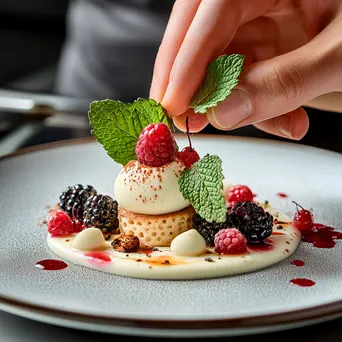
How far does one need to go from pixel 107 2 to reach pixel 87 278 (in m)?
2.32

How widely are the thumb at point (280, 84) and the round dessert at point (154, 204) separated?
18 cm

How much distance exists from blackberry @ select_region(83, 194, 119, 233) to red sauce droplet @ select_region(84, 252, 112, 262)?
14 centimetres

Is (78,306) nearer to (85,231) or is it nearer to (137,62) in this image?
(85,231)

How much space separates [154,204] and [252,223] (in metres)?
0.23

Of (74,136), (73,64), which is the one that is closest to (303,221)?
(74,136)

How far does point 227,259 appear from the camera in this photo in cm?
154

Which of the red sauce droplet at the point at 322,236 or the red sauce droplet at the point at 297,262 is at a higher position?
the red sauce droplet at the point at 322,236

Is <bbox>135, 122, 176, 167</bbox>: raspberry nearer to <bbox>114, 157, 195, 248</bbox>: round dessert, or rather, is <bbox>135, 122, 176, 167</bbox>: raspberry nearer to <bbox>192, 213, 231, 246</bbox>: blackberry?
<bbox>114, 157, 195, 248</bbox>: round dessert

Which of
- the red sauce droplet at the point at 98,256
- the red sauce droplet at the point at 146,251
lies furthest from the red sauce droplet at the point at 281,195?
the red sauce droplet at the point at 98,256

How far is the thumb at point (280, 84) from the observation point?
1566mm

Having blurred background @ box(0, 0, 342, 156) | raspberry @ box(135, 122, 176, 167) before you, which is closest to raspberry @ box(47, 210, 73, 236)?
raspberry @ box(135, 122, 176, 167)

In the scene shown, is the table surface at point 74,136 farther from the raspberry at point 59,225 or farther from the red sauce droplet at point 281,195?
the red sauce droplet at point 281,195

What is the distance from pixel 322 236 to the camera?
1747 millimetres

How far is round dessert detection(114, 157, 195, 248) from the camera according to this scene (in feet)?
5.50
